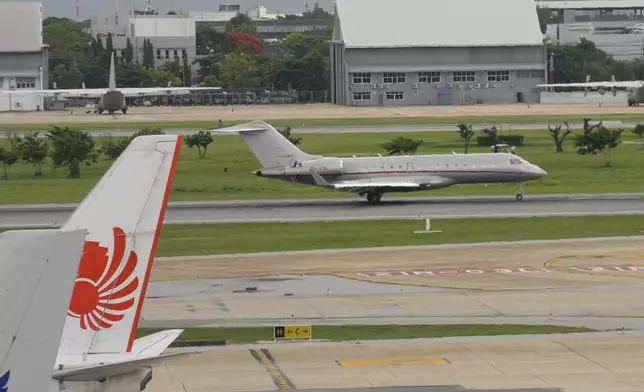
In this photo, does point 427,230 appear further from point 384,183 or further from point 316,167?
point 316,167

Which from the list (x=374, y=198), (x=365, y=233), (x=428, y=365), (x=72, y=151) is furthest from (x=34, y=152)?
(x=428, y=365)

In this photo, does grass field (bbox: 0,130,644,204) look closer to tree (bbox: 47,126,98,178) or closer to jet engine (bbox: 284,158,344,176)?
tree (bbox: 47,126,98,178)

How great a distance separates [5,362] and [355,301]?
31.0m

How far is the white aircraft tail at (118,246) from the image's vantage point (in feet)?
62.1

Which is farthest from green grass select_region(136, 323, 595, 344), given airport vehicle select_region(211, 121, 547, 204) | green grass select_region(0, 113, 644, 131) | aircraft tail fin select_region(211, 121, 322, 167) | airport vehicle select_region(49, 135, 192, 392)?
green grass select_region(0, 113, 644, 131)

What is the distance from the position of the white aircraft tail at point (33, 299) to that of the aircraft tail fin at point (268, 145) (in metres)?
59.9

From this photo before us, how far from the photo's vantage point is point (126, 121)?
15875 cm

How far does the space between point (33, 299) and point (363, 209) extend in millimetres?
59730

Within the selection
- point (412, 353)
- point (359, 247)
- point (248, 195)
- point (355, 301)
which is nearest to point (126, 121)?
point (248, 195)

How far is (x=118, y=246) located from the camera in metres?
19.2

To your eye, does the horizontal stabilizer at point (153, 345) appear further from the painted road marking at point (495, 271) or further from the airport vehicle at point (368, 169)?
the airport vehicle at point (368, 169)

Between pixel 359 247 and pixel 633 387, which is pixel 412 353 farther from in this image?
pixel 359 247

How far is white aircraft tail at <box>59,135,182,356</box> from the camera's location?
1894 cm

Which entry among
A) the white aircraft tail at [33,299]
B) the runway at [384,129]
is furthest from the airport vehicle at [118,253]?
the runway at [384,129]
